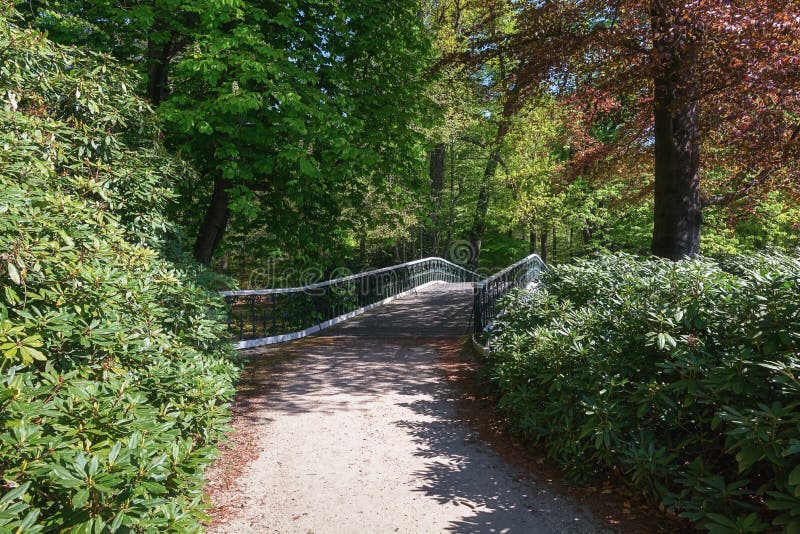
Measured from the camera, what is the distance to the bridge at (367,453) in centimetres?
342

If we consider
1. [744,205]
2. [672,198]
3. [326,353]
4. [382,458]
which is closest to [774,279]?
[382,458]

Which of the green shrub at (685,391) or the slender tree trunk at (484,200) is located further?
the slender tree trunk at (484,200)

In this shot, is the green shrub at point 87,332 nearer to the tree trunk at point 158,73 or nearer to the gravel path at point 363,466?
the gravel path at point 363,466

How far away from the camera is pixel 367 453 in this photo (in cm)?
448

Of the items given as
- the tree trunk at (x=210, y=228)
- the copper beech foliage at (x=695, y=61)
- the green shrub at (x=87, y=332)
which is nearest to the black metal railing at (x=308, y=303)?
the tree trunk at (x=210, y=228)

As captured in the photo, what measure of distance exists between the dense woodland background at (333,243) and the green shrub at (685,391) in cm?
2

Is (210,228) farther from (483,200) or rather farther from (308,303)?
(483,200)

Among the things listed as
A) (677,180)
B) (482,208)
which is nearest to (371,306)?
(677,180)

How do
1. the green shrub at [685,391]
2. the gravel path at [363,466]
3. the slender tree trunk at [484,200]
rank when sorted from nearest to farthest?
the green shrub at [685,391]
the gravel path at [363,466]
the slender tree trunk at [484,200]

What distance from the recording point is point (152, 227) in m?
4.29

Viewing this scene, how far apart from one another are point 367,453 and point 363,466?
0.85 feet

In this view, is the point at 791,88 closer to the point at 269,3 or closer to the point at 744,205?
the point at 744,205

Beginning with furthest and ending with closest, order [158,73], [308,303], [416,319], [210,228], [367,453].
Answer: [416,319] < [308,303] < [210,228] < [158,73] < [367,453]

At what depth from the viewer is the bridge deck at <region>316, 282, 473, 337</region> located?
10.3m
